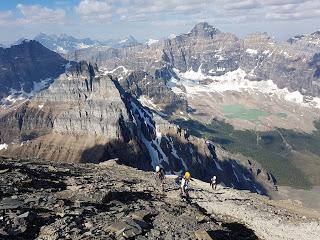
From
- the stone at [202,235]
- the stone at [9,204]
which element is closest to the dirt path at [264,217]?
the stone at [202,235]

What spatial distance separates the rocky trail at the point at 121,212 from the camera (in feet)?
138

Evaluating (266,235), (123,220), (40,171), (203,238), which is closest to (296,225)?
(266,235)

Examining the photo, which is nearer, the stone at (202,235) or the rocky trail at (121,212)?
the rocky trail at (121,212)

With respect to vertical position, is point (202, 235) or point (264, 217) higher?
point (202, 235)

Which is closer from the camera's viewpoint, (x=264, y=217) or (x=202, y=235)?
(x=202, y=235)

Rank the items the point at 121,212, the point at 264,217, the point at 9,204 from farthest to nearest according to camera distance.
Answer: the point at 264,217 → the point at 121,212 → the point at 9,204

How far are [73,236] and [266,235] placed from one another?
27.9 metres

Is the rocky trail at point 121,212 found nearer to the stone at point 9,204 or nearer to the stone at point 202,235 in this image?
the stone at point 9,204

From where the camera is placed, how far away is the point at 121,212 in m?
49.5

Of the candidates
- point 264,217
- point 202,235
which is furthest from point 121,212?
point 264,217

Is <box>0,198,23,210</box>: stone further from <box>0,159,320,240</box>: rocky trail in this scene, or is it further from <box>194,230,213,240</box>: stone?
<box>194,230,213,240</box>: stone

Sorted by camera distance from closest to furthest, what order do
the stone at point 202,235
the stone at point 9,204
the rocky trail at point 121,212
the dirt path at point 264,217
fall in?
the rocky trail at point 121,212, the stone at point 9,204, the stone at point 202,235, the dirt path at point 264,217

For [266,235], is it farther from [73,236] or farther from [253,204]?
[73,236]

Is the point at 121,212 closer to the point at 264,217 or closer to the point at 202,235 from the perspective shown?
the point at 202,235
